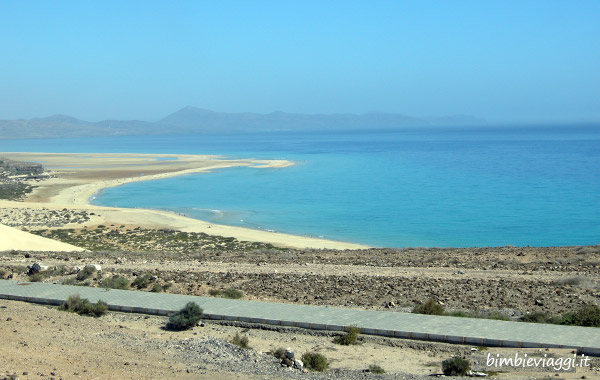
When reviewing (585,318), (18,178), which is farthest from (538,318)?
(18,178)

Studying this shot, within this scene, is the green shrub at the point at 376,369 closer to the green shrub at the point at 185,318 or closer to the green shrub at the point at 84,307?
the green shrub at the point at 185,318

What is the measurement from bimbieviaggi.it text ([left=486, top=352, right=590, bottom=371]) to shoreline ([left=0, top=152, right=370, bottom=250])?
19.4 m

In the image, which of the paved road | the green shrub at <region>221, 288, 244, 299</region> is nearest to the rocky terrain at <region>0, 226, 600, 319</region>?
the green shrub at <region>221, 288, 244, 299</region>

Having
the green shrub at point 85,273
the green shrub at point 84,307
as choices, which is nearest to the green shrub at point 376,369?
the green shrub at point 84,307

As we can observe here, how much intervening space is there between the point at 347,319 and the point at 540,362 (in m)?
3.43

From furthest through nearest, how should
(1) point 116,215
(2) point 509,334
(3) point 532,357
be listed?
(1) point 116,215 → (2) point 509,334 → (3) point 532,357

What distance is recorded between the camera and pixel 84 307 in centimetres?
1207

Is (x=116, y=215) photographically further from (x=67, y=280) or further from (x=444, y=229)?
(x=67, y=280)

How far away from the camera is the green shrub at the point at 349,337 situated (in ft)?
33.5

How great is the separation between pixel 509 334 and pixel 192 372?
4.97m

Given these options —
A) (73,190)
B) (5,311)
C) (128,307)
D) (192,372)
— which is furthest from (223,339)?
(73,190)

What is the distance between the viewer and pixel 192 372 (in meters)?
8.71

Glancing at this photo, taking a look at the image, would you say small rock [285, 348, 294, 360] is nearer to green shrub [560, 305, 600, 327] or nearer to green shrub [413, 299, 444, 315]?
green shrub [413, 299, 444, 315]

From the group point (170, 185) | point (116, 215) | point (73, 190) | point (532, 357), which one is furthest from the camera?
point (170, 185)
